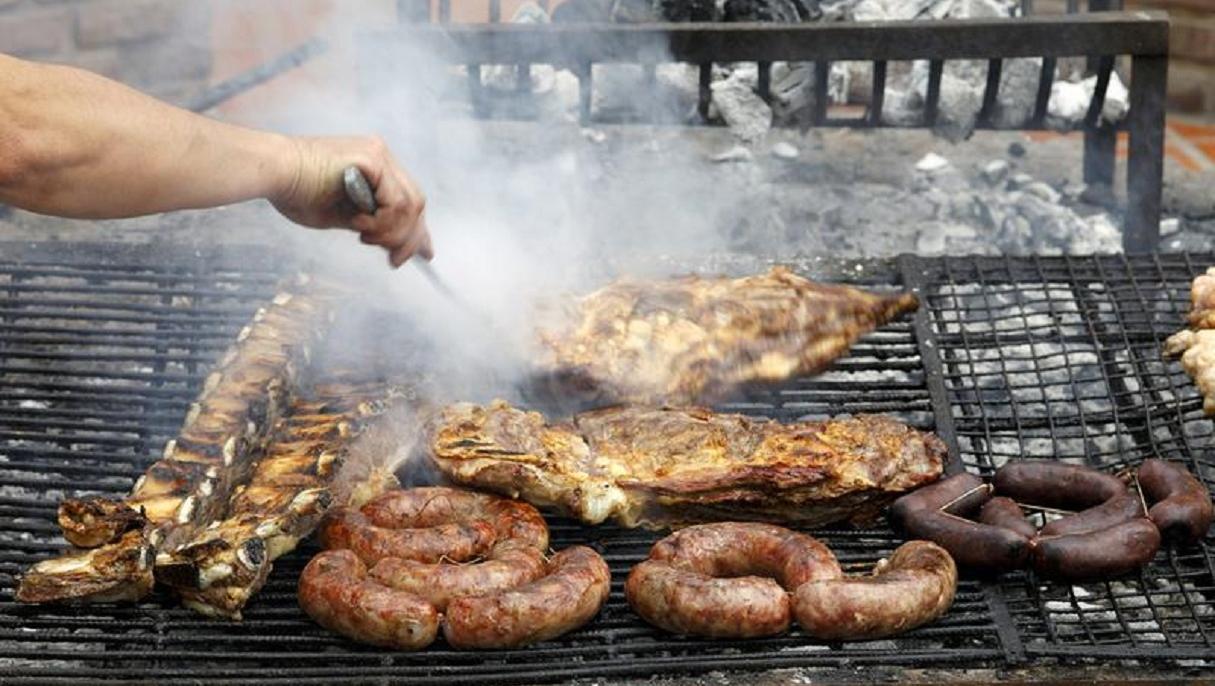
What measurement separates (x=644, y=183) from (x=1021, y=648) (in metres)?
4.70

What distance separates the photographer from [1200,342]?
5.09 meters

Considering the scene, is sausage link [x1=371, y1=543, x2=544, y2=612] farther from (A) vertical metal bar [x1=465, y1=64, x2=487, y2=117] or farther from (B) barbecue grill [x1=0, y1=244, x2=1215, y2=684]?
(A) vertical metal bar [x1=465, y1=64, x2=487, y2=117]

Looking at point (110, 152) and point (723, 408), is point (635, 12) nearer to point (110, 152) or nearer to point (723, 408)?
point (723, 408)

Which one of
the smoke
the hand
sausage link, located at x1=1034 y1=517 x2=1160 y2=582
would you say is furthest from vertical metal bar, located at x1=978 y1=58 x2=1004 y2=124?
the hand

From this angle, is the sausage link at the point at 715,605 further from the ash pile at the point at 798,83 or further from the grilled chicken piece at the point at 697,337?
the ash pile at the point at 798,83

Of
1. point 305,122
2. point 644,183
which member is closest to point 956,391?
point 644,183

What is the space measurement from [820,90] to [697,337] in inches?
97.6

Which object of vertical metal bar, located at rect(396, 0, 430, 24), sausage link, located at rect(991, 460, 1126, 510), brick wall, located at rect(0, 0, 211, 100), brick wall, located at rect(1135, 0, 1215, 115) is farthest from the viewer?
brick wall, located at rect(1135, 0, 1215, 115)

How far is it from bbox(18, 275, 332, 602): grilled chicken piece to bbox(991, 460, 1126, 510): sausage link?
7.54 ft

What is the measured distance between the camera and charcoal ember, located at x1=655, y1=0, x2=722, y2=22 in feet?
24.3

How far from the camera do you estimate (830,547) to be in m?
4.29

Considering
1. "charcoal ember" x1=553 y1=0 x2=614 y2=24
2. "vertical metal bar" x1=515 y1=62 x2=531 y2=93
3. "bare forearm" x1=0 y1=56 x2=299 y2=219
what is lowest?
"vertical metal bar" x1=515 y1=62 x2=531 y2=93

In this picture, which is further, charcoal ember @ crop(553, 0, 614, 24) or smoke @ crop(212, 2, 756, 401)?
charcoal ember @ crop(553, 0, 614, 24)

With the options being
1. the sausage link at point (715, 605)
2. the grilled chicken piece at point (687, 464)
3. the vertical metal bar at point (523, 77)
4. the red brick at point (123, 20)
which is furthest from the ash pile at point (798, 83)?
the sausage link at point (715, 605)
